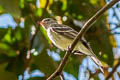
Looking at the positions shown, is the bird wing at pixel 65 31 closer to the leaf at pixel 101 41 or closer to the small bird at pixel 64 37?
the small bird at pixel 64 37

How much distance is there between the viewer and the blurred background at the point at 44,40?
3307mm

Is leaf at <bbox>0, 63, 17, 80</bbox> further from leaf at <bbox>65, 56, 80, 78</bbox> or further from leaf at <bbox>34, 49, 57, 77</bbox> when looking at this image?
leaf at <bbox>65, 56, 80, 78</bbox>

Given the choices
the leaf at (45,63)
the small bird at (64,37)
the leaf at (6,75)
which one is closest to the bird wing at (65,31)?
the small bird at (64,37)

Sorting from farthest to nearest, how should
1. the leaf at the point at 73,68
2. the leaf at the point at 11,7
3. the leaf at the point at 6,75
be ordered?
the leaf at the point at 73,68 < the leaf at the point at 6,75 < the leaf at the point at 11,7

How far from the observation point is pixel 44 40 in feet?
10.7

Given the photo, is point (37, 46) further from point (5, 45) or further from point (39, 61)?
point (5, 45)

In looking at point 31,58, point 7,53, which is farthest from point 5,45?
point 31,58

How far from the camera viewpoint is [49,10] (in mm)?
3775

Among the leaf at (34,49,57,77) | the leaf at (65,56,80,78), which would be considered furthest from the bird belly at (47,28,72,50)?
→ the leaf at (65,56,80,78)

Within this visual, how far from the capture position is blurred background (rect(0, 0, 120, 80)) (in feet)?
10.8

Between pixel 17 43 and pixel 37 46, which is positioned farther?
pixel 17 43

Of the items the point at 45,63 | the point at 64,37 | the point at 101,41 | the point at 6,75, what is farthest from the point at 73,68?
the point at 64,37

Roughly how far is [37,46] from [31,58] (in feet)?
1.22

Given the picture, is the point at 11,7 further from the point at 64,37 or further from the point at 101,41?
the point at 101,41
